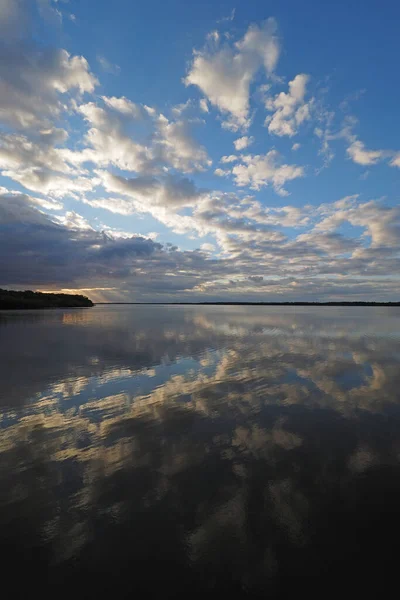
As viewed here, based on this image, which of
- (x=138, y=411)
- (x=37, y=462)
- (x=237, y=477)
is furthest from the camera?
(x=138, y=411)

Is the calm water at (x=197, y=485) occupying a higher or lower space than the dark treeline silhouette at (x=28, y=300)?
lower

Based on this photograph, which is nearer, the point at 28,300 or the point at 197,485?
the point at 197,485

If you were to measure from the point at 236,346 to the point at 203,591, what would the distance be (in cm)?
2449

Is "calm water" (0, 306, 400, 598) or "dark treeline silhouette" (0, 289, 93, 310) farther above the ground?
"dark treeline silhouette" (0, 289, 93, 310)

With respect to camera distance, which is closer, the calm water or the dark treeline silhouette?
the calm water

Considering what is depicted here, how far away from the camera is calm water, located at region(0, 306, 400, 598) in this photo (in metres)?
4.69

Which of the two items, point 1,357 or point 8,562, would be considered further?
point 1,357

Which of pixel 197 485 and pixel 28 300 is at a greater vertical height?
pixel 28 300

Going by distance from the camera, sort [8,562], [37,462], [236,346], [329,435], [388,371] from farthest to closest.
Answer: [236,346]
[388,371]
[329,435]
[37,462]
[8,562]

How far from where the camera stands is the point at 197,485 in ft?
22.8

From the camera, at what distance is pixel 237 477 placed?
284 inches

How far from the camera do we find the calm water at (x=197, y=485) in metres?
4.69

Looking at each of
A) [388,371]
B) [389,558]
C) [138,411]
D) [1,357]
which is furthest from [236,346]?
[389,558]

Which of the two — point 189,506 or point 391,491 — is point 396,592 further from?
point 189,506
